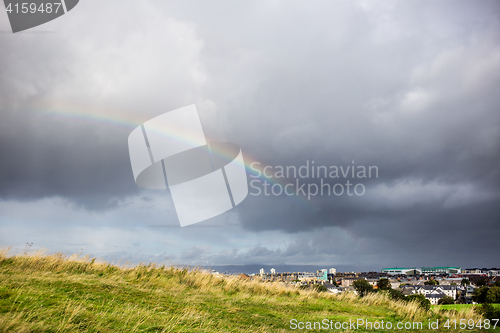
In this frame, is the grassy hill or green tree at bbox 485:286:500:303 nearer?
the grassy hill

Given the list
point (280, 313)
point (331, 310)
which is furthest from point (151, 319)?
point (331, 310)

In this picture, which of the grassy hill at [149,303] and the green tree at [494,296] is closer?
the grassy hill at [149,303]

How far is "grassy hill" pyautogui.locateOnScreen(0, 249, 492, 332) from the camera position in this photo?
22.0ft

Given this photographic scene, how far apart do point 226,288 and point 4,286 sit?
10.1 m

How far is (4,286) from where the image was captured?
8.79m

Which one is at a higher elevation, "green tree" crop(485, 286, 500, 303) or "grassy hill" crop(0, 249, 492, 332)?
"grassy hill" crop(0, 249, 492, 332)

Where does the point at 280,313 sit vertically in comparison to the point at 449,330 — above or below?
A: above

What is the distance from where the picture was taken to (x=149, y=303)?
32.6 ft

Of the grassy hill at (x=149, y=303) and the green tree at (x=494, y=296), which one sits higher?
the grassy hill at (x=149, y=303)

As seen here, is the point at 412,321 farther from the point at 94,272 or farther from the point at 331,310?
the point at 94,272

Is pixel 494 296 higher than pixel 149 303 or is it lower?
lower

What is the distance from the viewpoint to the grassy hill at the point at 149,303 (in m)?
6.70

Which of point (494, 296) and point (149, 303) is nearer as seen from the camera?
point (149, 303)

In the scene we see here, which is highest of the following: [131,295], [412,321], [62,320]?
[62,320]
